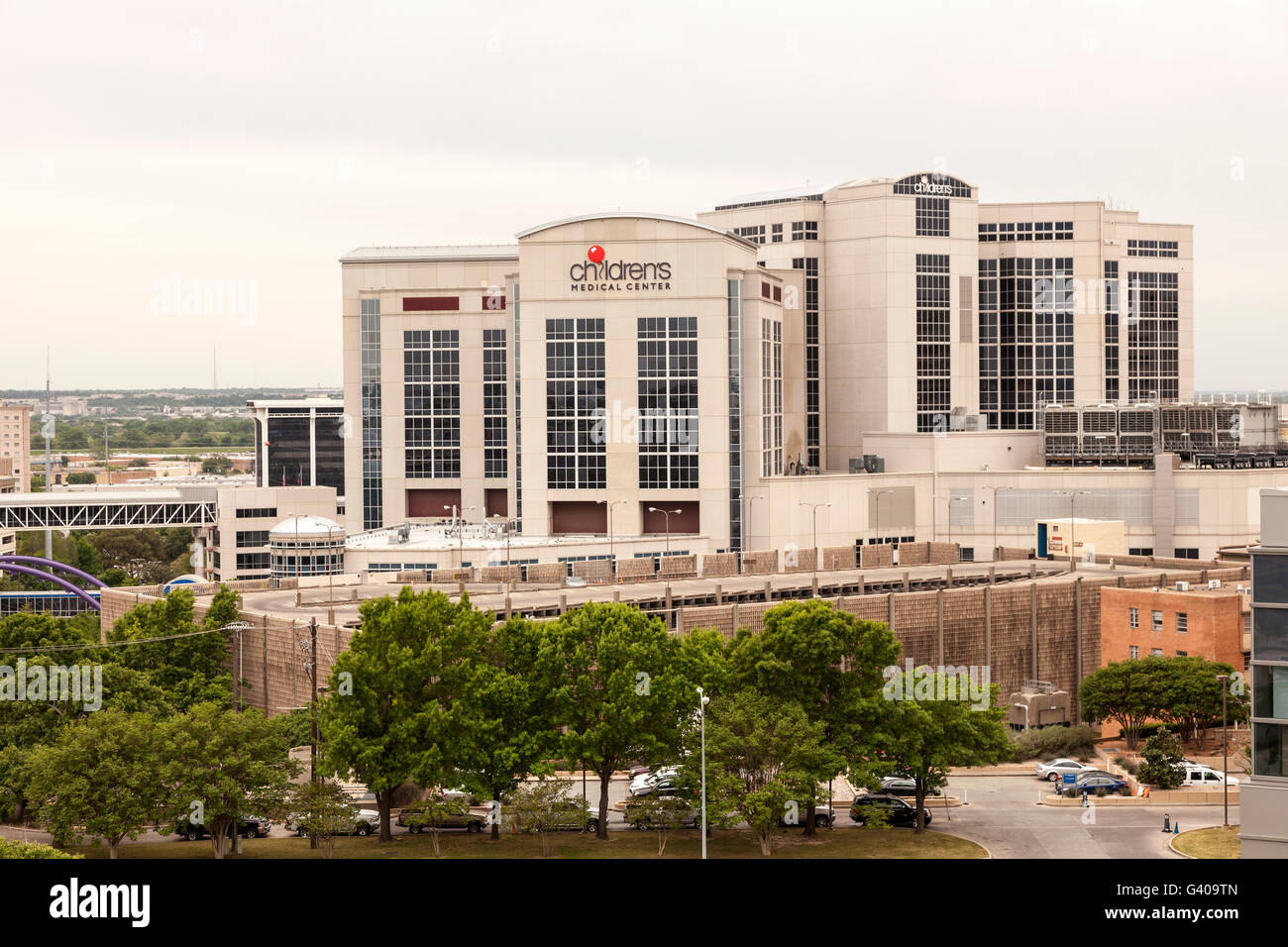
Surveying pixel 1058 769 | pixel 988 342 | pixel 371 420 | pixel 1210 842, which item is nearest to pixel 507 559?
pixel 371 420

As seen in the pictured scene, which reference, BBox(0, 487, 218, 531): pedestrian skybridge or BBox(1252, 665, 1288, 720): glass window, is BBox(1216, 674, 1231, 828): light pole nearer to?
BBox(1252, 665, 1288, 720): glass window

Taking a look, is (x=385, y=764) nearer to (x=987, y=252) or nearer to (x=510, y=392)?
(x=510, y=392)

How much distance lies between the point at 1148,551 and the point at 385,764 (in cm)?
7427

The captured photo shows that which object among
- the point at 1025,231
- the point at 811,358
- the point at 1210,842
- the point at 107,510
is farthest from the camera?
the point at 107,510

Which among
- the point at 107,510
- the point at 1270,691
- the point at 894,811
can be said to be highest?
the point at 1270,691

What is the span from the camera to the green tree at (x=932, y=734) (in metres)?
51.3

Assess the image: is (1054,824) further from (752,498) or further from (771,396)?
(771,396)

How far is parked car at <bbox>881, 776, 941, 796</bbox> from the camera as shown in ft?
180

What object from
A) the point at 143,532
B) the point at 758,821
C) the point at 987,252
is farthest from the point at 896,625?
the point at 143,532

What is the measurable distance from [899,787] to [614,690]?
11.8 m

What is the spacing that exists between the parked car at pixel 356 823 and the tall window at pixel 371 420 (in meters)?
75.5

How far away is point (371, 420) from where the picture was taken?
12725cm

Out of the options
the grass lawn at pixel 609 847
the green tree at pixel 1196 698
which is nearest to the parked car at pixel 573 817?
the grass lawn at pixel 609 847

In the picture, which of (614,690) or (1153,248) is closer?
(614,690)
